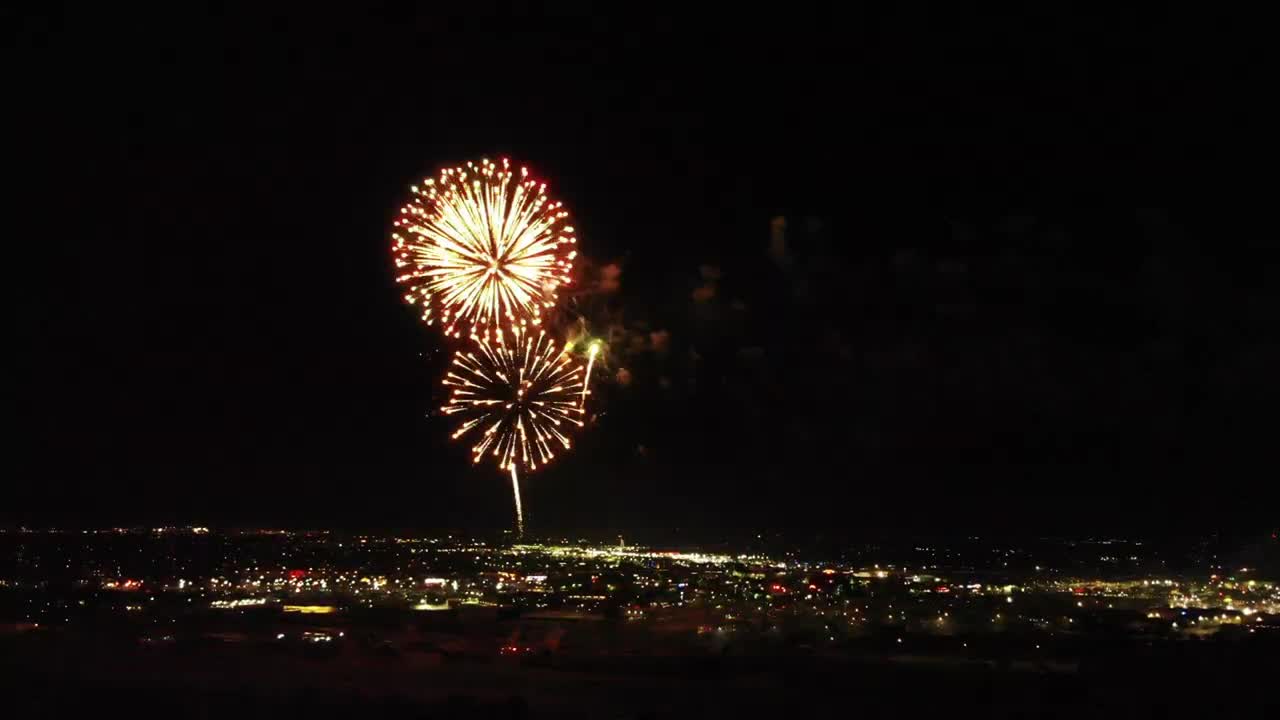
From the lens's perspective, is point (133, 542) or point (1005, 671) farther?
point (133, 542)

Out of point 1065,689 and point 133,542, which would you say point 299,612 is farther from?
point 133,542

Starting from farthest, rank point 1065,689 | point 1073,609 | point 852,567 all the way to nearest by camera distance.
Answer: point 852,567 → point 1073,609 → point 1065,689

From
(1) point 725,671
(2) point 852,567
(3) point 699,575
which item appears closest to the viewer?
(1) point 725,671

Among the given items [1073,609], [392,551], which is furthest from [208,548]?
[1073,609]

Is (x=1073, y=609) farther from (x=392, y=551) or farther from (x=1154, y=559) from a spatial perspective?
(x=392, y=551)

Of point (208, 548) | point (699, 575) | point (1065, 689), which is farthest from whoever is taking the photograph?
point (208, 548)

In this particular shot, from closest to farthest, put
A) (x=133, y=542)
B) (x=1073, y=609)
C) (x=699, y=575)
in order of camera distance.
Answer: (x=1073, y=609)
(x=699, y=575)
(x=133, y=542)

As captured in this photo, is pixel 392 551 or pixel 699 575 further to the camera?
pixel 392 551

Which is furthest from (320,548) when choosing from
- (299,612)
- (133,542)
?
(299,612)
